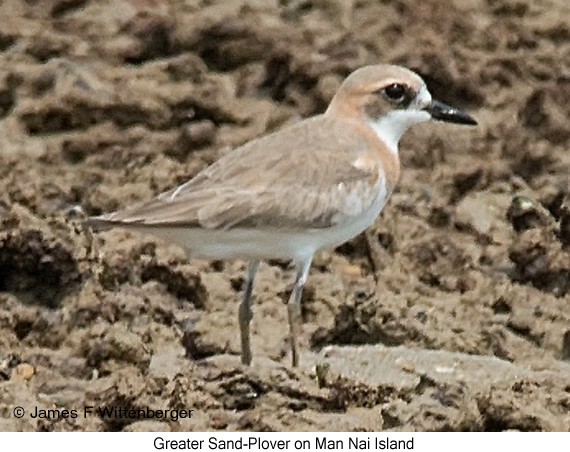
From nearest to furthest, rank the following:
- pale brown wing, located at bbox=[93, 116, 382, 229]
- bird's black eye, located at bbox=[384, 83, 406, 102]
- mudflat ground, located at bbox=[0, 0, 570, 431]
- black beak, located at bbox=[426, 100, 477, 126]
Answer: mudflat ground, located at bbox=[0, 0, 570, 431], pale brown wing, located at bbox=[93, 116, 382, 229], bird's black eye, located at bbox=[384, 83, 406, 102], black beak, located at bbox=[426, 100, 477, 126]

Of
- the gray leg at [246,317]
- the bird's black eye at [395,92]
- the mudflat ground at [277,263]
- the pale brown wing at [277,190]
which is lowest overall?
the mudflat ground at [277,263]

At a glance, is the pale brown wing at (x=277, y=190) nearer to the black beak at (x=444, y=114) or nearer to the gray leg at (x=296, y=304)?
the gray leg at (x=296, y=304)

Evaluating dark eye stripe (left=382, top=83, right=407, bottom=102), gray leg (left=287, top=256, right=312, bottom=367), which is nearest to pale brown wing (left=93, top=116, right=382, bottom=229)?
gray leg (left=287, top=256, right=312, bottom=367)

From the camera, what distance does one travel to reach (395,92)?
6.61 meters

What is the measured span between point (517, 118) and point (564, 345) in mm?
2747

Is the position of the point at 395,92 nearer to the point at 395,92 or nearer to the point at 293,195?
the point at 395,92

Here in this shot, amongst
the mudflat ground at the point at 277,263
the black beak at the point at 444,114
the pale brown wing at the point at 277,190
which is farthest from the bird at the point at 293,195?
the mudflat ground at the point at 277,263

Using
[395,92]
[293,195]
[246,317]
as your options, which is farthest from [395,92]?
[246,317]

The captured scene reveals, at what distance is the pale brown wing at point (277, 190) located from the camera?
582 cm

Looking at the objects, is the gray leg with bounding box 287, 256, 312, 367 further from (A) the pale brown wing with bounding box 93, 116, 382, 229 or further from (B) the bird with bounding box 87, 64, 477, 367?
(A) the pale brown wing with bounding box 93, 116, 382, 229

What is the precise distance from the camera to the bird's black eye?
260 inches

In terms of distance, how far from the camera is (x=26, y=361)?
5945 millimetres

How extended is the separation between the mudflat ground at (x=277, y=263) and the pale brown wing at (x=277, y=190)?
1.74ft

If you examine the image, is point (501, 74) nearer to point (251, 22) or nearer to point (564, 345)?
point (251, 22)
